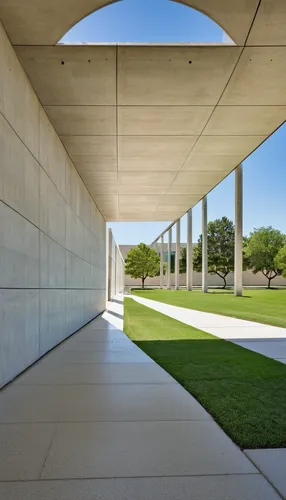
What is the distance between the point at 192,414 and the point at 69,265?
6.34 metres

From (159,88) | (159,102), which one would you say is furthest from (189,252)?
(159,88)

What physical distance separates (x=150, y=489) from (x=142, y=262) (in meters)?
64.6

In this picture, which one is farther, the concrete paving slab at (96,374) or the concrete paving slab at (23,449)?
the concrete paving slab at (96,374)

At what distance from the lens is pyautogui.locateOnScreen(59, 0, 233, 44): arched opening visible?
5.07 metres

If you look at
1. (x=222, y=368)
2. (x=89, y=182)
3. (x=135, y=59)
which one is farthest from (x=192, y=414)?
(x=89, y=182)

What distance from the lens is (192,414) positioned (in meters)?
3.90

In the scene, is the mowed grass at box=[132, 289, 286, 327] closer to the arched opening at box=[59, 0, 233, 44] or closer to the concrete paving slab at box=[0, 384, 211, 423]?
the concrete paving slab at box=[0, 384, 211, 423]

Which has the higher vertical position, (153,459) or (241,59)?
(241,59)

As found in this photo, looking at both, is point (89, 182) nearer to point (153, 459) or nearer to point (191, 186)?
point (191, 186)

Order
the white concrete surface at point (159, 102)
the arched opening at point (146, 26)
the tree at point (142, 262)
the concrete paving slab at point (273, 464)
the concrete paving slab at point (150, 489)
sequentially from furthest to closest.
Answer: the tree at point (142, 262) < the white concrete surface at point (159, 102) < the arched opening at point (146, 26) < the concrete paving slab at point (273, 464) < the concrete paving slab at point (150, 489)

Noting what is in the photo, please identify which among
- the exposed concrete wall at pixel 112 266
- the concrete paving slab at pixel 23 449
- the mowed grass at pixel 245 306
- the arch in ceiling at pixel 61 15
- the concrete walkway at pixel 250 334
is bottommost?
the mowed grass at pixel 245 306

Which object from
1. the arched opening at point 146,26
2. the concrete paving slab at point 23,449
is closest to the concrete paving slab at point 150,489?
the concrete paving slab at point 23,449

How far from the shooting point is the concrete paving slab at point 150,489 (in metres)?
2.41

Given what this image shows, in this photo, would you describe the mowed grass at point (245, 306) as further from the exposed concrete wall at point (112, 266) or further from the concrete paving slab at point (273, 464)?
the concrete paving slab at point (273, 464)
